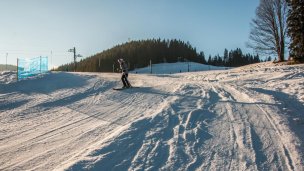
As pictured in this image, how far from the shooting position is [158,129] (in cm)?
1109

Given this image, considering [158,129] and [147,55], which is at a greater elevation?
[147,55]

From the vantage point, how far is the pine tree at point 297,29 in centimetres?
3278

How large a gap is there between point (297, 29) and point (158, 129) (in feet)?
87.2

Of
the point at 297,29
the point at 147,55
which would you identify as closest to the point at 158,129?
the point at 297,29

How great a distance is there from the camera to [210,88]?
19.2 metres

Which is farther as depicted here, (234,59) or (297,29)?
(234,59)

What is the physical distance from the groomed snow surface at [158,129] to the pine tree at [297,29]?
14514mm

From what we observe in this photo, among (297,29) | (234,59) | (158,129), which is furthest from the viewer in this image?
(234,59)

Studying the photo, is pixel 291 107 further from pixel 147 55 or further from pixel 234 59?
pixel 234 59

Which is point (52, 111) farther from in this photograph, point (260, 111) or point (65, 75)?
point (65, 75)

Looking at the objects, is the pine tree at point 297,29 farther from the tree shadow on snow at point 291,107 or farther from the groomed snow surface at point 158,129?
the tree shadow on snow at point 291,107

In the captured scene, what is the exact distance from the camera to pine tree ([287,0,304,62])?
32.8 m

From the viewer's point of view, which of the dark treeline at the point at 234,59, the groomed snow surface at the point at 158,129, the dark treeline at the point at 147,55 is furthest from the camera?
the dark treeline at the point at 234,59

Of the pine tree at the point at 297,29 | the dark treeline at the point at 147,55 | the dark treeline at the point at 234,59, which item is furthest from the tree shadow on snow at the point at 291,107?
the dark treeline at the point at 234,59
